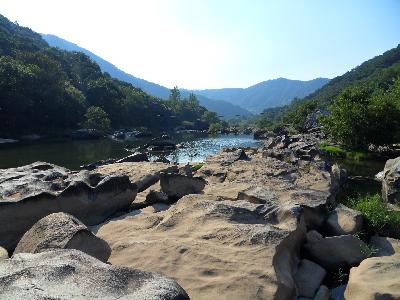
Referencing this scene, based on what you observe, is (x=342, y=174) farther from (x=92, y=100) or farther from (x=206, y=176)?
(x=92, y=100)

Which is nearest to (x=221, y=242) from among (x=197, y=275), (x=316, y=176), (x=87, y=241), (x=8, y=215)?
(x=197, y=275)

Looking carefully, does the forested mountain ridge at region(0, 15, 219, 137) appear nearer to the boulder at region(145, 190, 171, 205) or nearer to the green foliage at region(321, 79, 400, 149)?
the green foliage at region(321, 79, 400, 149)

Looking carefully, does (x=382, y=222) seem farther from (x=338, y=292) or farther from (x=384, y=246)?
(x=338, y=292)

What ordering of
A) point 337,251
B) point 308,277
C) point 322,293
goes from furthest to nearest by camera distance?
point 337,251 → point 308,277 → point 322,293

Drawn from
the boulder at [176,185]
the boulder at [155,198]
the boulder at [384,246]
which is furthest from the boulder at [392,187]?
the boulder at [155,198]

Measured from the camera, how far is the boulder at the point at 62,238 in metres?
7.89

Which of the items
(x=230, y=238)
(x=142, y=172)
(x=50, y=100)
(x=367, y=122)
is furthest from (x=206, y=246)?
(x=50, y=100)

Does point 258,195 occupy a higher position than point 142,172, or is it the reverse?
point 258,195

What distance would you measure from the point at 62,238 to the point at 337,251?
7.19 m

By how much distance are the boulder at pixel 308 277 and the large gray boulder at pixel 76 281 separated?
14.3 ft

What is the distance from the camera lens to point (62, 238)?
794cm

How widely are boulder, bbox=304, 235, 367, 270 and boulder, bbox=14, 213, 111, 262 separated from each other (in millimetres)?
5732

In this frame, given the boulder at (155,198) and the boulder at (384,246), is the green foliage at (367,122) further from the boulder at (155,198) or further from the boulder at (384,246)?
the boulder at (155,198)

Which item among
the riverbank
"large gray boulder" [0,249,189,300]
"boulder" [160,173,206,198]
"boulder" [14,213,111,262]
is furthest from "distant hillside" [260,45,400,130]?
"large gray boulder" [0,249,189,300]
